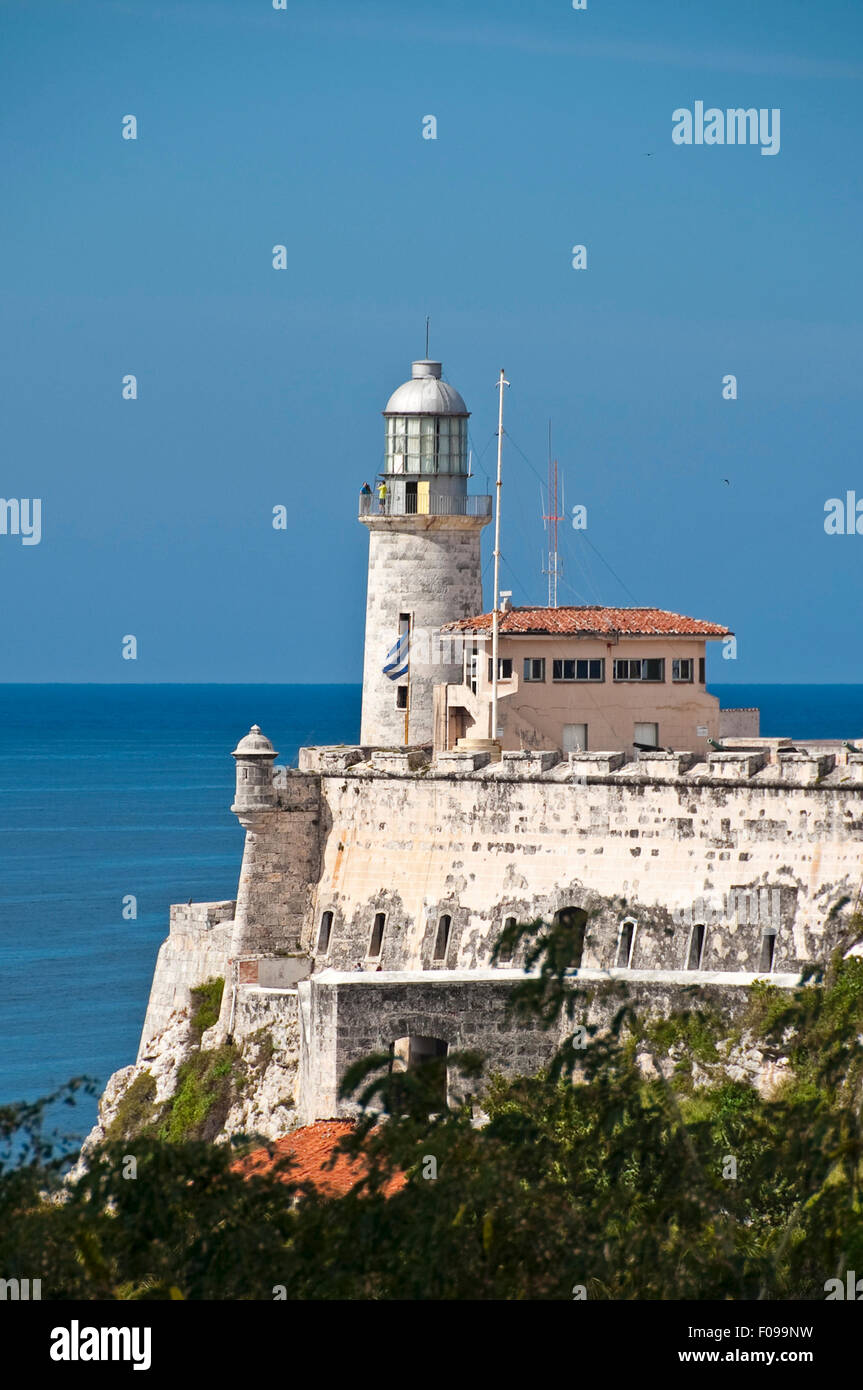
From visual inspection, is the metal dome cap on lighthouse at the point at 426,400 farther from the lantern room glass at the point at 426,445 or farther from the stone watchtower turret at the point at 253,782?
the stone watchtower turret at the point at 253,782

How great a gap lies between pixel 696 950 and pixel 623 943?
4.49 ft

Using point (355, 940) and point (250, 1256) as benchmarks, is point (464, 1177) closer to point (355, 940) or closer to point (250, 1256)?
point (250, 1256)

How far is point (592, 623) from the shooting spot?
4738 centimetres

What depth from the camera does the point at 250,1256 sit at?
2022cm

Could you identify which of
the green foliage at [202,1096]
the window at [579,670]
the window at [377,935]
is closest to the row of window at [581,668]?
the window at [579,670]

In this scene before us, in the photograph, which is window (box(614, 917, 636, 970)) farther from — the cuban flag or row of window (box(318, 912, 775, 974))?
the cuban flag

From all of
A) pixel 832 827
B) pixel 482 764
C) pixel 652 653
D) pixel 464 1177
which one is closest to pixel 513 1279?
pixel 464 1177

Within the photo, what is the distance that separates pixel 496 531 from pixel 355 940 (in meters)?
8.87

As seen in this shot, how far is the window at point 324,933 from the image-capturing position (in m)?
46.3

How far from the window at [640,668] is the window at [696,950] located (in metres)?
7.95

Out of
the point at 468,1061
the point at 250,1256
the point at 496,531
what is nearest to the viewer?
the point at 250,1256

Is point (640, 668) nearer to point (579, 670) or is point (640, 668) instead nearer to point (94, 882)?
point (579, 670)

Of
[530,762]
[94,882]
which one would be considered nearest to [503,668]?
[530,762]
